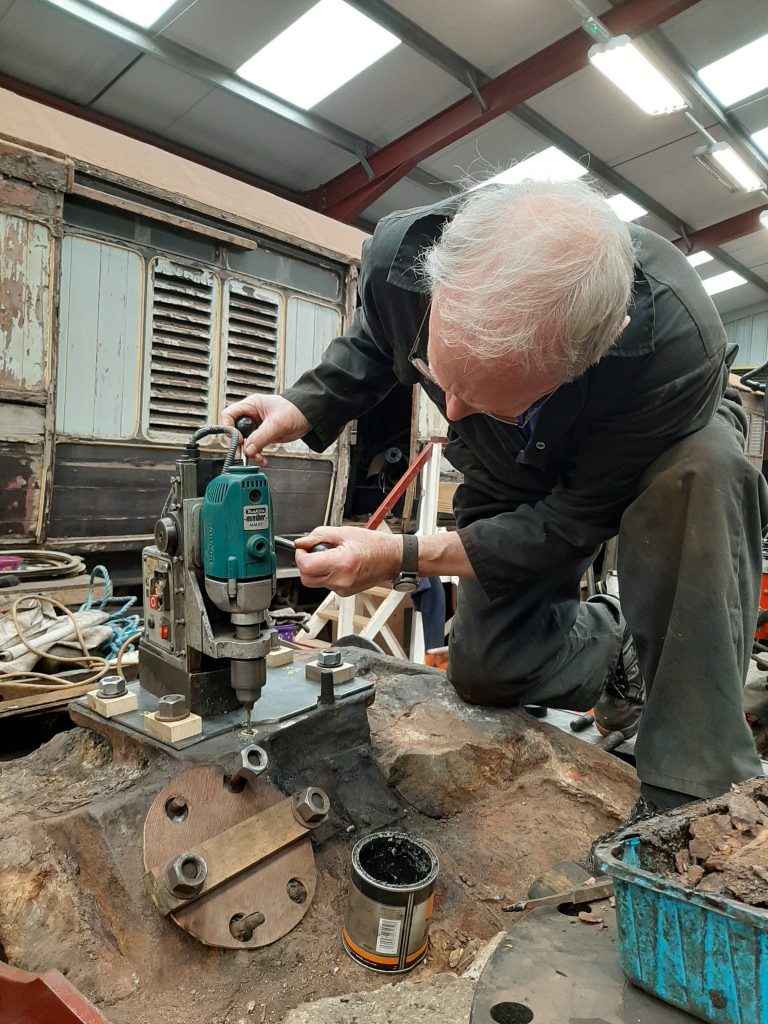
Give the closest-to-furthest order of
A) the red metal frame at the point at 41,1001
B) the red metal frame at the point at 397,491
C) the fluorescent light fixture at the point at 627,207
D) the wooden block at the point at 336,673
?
the red metal frame at the point at 41,1001 → the wooden block at the point at 336,673 → the red metal frame at the point at 397,491 → the fluorescent light fixture at the point at 627,207

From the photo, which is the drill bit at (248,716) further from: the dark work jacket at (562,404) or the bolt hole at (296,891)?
the dark work jacket at (562,404)

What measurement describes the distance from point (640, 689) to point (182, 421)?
2.41 m

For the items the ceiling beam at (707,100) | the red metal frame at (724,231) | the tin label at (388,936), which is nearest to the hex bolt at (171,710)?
the tin label at (388,936)

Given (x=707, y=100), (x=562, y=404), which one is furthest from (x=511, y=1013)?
(x=707, y=100)

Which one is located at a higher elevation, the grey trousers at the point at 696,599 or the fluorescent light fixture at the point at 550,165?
the fluorescent light fixture at the point at 550,165

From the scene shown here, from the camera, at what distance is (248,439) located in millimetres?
1693

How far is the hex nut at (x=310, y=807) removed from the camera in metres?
1.29

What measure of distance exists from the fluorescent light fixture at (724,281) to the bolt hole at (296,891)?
10.8m

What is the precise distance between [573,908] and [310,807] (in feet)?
1.60

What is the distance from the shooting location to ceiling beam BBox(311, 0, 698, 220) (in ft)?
14.6

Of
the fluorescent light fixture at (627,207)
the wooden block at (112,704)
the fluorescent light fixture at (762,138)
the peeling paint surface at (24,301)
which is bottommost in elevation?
the wooden block at (112,704)

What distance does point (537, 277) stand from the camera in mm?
1145

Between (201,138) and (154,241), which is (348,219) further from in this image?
(154,241)

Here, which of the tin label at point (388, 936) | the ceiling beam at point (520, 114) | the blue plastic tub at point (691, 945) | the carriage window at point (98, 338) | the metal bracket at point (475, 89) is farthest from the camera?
the metal bracket at point (475, 89)
